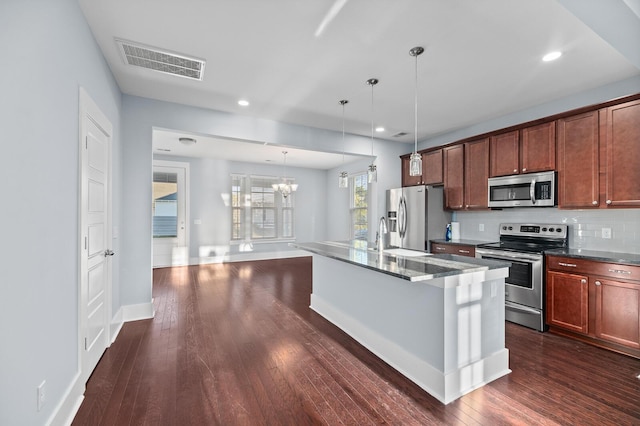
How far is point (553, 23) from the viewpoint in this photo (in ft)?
7.02

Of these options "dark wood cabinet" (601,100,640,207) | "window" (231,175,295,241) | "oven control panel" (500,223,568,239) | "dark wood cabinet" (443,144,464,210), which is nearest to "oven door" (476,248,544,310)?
"oven control panel" (500,223,568,239)

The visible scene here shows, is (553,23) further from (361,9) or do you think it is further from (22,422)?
(22,422)

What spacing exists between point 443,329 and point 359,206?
5.82m

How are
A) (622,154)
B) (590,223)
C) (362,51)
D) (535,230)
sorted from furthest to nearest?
(535,230) → (590,223) → (622,154) → (362,51)

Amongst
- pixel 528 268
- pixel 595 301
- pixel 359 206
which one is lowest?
pixel 595 301

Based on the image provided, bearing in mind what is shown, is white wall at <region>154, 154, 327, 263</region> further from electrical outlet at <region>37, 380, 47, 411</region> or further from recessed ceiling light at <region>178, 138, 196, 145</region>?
electrical outlet at <region>37, 380, 47, 411</region>

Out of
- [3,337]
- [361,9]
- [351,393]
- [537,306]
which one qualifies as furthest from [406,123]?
[3,337]

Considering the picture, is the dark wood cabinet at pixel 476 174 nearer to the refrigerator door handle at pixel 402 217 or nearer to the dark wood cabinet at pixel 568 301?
the refrigerator door handle at pixel 402 217

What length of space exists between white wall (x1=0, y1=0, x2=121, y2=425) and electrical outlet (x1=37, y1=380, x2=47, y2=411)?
0.10 ft

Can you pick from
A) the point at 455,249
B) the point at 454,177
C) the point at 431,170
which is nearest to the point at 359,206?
the point at 431,170

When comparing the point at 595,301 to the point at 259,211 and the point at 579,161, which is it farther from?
the point at 259,211

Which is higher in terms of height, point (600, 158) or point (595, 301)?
point (600, 158)

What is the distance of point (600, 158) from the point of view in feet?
9.93

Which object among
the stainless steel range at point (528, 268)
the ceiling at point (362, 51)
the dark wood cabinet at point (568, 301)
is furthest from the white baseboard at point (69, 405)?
the dark wood cabinet at point (568, 301)
